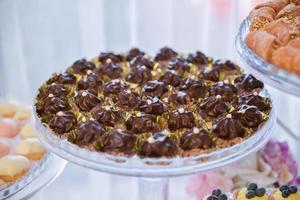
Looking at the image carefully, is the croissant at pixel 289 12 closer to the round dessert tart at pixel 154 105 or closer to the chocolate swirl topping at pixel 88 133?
the round dessert tart at pixel 154 105

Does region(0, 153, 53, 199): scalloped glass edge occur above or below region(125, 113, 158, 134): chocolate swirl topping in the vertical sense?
below

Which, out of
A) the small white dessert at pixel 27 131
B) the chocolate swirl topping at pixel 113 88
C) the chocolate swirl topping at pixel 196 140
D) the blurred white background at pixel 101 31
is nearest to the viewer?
the chocolate swirl topping at pixel 196 140

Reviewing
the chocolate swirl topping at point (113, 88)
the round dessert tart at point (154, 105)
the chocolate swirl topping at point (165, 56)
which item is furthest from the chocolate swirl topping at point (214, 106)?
the chocolate swirl topping at point (165, 56)

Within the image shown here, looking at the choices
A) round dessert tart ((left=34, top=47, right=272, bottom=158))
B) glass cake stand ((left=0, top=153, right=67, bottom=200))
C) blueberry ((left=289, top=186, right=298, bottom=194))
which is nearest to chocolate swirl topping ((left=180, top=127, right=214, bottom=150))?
round dessert tart ((left=34, top=47, right=272, bottom=158))

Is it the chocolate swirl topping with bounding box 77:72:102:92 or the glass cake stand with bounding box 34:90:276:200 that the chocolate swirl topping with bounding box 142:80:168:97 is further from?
the glass cake stand with bounding box 34:90:276:200

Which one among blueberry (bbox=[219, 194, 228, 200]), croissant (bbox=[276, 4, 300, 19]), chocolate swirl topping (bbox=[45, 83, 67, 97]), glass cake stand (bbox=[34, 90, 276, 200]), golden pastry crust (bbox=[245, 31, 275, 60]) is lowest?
blueberry (bbox=[219, 194, 228, 200])

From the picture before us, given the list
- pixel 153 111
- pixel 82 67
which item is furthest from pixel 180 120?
pixel 82 67

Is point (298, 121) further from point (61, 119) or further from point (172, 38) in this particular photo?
point (61, 119)

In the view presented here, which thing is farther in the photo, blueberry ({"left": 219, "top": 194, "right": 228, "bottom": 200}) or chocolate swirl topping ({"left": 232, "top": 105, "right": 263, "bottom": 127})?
blueberry ({"left": 219, "top": 194, "right": 228, "bottom": 200})
